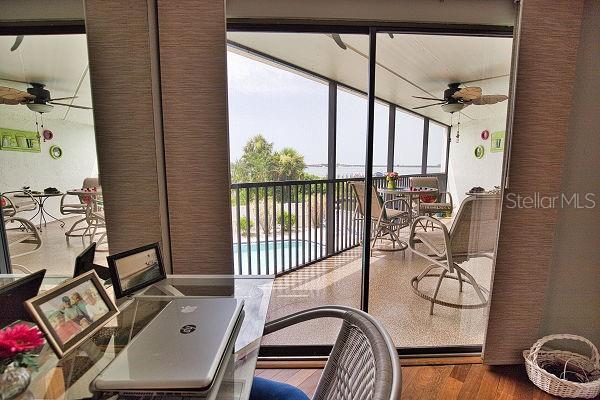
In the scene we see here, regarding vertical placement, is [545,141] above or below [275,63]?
below

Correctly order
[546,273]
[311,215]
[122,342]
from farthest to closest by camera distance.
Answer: [311,215]
[546,273]
[122,342]

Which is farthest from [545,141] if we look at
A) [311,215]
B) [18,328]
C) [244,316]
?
[311,215]

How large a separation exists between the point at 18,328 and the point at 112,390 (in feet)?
0.82

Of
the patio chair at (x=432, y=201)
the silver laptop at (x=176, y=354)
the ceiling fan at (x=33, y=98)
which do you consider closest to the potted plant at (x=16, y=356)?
the silver laptop at (x=176, y=354)

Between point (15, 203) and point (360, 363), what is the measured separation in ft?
7.14

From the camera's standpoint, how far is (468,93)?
3.09 meters

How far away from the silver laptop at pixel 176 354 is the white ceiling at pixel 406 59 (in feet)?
Answer: 5.12

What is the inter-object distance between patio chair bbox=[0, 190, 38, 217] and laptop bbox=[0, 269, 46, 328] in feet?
3.99

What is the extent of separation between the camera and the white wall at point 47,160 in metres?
1.60

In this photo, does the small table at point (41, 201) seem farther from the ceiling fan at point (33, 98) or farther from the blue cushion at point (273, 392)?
the blue cushion at point (273, 392)

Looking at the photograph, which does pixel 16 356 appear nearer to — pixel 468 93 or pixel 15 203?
pixel 15 203

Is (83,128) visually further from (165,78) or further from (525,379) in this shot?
(525,379)

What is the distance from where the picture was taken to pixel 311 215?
3.70 m
